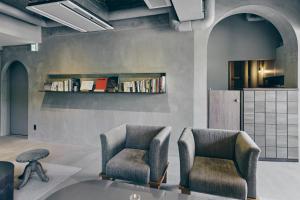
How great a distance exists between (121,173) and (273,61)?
4423 millimetres

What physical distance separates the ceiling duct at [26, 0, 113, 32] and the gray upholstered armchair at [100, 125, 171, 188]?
196 cm

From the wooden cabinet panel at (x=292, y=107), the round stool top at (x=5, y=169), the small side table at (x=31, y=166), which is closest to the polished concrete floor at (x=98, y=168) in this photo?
the small side table at (x=31, y=166)

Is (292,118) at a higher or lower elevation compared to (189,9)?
lower

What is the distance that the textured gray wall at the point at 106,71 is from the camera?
4.22 meters

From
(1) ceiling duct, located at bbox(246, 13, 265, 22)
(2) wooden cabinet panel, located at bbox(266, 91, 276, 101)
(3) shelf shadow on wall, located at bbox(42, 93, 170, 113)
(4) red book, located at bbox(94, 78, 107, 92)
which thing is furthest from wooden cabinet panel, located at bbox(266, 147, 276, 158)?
(4) red book, located at bbox(94, 78, 107, 92)

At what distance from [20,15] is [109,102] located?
2497 millimetres

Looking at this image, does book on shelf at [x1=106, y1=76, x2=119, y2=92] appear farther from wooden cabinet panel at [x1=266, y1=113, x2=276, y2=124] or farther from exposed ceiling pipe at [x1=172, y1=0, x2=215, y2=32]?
wooden cabinet panel at [x1=266, y1=113, x2=276, y2=124]

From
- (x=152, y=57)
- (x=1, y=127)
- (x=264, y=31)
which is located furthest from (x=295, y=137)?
(x=1, y=127)

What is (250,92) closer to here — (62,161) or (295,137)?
(295,137)

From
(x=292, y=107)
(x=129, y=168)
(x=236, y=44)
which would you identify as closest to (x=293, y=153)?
(x=292, y=107)

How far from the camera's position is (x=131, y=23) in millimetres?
4457

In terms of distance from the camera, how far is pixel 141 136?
10.3 feet

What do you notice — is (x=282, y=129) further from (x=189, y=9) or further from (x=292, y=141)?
(x=189, y=9)

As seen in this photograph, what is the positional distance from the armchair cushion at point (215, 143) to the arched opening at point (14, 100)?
5395 millimetres
